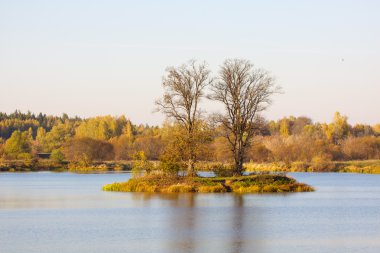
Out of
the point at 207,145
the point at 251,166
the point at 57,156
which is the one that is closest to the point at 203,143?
the point at 207,145

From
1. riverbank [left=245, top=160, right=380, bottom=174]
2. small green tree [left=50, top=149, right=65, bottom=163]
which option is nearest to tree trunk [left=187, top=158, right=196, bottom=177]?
riverbank [left=245, top=160, right=380, bottom=174]

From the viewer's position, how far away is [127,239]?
30203 millimetres

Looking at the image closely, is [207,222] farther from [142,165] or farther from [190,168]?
[142,165]

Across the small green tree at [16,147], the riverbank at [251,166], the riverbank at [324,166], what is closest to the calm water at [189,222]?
the riverbank at [251,166]

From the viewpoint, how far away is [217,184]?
5369cm

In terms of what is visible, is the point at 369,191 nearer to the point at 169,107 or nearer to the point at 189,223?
the point at 169,107

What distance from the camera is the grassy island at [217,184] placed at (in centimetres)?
5366

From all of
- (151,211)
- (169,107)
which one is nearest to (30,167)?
(169,107)

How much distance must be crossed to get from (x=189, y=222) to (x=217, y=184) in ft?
57.8

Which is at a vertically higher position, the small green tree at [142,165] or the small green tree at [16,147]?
the small green tree at [16,147]

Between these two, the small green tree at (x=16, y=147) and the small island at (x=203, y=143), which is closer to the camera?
the small island at (x=203, y=143)

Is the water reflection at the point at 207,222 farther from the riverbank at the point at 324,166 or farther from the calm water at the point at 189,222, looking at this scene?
the riverbank at the point at 324,166

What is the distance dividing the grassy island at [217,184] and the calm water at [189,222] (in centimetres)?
208

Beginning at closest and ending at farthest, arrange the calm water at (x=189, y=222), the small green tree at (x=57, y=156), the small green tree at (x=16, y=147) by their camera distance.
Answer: the calm water at (x=189, y=222) → the small green tree at (x=57, y=156) → the small green tree at (x=16, y=147)
